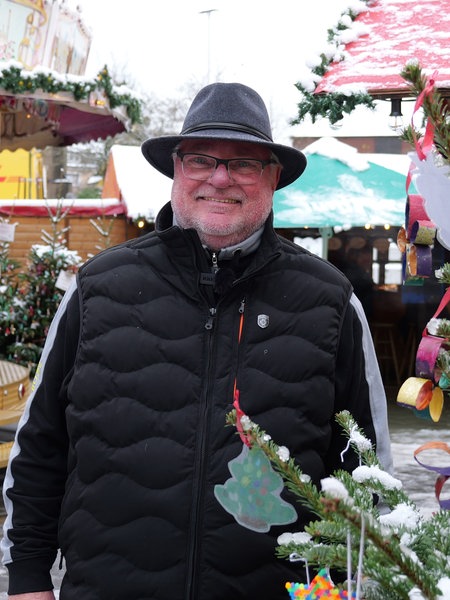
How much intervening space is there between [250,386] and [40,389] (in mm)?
533

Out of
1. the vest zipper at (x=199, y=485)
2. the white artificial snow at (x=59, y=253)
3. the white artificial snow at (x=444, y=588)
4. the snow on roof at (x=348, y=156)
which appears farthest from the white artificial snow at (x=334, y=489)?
the snow on roof at (x=348, y=156)

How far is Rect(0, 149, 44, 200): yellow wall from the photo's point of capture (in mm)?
16016

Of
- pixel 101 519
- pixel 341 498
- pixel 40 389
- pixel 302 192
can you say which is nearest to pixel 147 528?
pixel 101 519

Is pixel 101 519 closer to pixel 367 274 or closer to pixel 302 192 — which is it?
pixel 302 192

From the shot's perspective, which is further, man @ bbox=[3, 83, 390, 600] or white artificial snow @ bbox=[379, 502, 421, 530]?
man @ bbox=[3, 83, 390, 600]

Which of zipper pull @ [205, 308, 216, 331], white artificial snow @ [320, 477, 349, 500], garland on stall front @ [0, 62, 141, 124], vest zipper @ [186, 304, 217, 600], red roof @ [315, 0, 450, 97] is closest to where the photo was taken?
white artificial snow @ [320, 477, 349, 500]

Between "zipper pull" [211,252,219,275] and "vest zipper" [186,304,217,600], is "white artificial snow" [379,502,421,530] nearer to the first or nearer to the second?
"vest zipper" [186,304,217,600]

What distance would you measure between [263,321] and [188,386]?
0.22 meters

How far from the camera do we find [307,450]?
2.07 metres

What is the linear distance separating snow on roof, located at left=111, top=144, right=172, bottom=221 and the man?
11.1 m

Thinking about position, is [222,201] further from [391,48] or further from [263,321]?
[391,48]

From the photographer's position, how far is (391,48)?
13.7 ft

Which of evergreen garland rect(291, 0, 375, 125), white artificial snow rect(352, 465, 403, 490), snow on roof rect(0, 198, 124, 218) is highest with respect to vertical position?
evergreen garland rect(291, 0, 375, 125)

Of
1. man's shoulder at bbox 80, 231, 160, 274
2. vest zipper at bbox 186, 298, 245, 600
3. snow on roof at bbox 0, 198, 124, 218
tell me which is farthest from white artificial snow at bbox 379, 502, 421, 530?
snow on roof at bbox 0, 198, 124, 218
